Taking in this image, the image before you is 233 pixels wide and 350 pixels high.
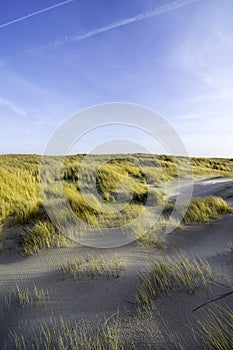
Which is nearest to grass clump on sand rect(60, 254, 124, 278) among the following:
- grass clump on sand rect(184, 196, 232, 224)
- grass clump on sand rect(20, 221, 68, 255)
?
grass clump on sand rect(20, 221, 68, 255)

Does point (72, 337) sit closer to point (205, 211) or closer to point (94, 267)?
point (94, 267)

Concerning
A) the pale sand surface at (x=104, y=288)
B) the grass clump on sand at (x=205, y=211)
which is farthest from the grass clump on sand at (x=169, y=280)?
the grass clump on sand at (x=205, y=211)

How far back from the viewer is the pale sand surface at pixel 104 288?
2516 millimetres

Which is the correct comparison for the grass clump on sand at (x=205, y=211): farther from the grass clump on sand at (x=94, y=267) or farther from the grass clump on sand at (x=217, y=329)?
the grass clump on sand at (x=217, y=329)

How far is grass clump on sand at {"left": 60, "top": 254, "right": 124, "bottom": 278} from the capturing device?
355 cm

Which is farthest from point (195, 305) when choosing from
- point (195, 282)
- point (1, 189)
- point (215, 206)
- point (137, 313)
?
point (1, 189)

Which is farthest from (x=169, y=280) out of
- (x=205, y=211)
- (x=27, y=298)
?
(x=205, y=211)

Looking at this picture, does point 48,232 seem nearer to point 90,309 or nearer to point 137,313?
point 90,309

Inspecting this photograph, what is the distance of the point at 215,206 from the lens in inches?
273

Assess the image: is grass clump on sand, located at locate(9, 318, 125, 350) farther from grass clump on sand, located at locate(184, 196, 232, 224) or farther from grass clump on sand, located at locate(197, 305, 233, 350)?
grass clump on sand, located at locate(184, 196, 232, 224)

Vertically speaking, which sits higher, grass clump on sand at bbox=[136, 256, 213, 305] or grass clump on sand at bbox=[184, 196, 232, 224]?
grass clump on sand at bbox=[184, 196, 232, 224]

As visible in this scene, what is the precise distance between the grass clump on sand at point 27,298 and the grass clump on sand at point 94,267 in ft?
1.63

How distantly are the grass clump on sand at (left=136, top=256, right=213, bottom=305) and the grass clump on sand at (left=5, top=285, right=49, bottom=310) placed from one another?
1.15 meters

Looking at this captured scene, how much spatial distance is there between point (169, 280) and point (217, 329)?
0.95 metres
